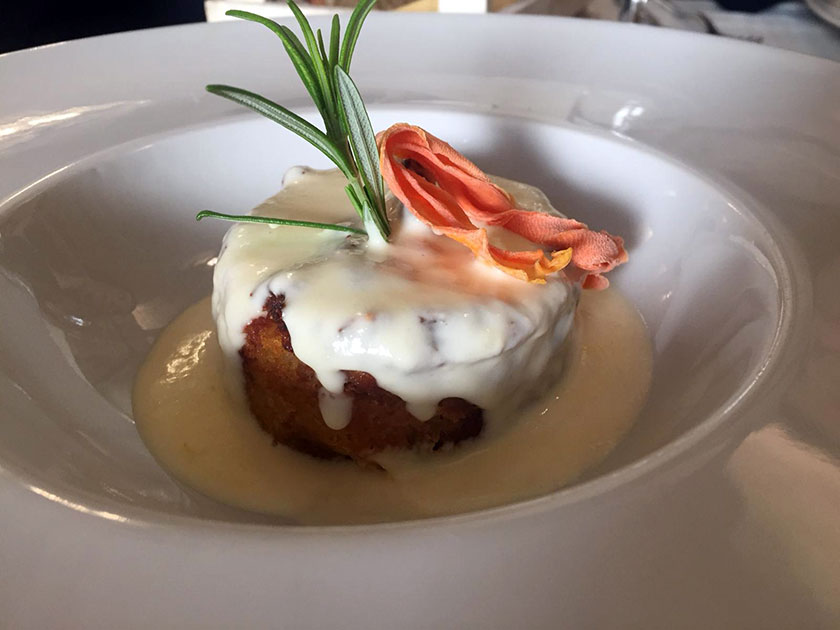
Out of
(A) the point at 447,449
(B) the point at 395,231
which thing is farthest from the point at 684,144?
(A) the point at 447,449

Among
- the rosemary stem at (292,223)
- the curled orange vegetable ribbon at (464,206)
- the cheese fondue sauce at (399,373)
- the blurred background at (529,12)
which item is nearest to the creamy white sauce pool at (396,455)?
the cheese fondue sauce at (399,373)

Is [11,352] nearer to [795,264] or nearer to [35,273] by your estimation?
[35,273]

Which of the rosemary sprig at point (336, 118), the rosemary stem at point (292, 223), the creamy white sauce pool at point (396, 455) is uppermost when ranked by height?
the rosemary sprig at point (336, 118)

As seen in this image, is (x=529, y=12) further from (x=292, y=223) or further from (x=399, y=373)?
(x=399, y=373)

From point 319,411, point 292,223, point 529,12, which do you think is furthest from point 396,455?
Result: point 529,12

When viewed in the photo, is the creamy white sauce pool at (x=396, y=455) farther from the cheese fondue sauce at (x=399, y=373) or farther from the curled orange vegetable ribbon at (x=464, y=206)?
the curled orange vegetable ribbon at (x=464, y=206)

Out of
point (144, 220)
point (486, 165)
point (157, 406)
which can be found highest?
point (486, 165)
